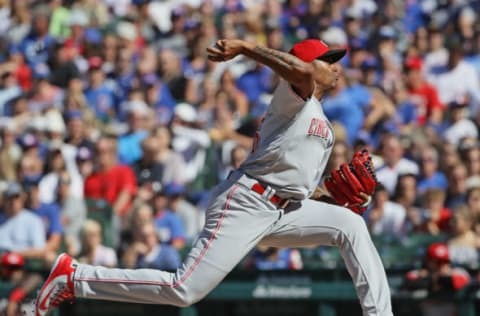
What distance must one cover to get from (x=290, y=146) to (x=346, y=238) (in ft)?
2.05

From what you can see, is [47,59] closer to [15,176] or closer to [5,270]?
[15,176]

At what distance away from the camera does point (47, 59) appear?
528 inches

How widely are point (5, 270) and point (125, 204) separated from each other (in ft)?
5.16

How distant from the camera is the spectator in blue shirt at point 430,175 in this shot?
31.7 feet

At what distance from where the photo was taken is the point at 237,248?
5.78 meters

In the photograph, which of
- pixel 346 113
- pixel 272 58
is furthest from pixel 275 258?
pixel 272 58

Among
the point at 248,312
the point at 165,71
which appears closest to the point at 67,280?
the point at 248,312

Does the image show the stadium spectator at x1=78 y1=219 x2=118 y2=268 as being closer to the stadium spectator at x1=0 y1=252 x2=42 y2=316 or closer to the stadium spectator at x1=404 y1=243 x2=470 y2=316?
the stadium spectator at x1=0 y1=252 x2=42 y2=316

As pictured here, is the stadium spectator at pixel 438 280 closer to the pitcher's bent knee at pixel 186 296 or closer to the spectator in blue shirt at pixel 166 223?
the spectator in blue shirt at pixel 166 223

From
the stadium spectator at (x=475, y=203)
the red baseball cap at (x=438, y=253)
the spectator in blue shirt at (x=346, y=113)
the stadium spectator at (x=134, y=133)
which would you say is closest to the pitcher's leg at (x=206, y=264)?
the red baseball cap at (x=438, y=253)

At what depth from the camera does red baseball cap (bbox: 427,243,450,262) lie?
799 centimetres

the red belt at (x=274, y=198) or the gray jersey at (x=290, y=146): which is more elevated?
the gray jersey at (x=290, y=146)

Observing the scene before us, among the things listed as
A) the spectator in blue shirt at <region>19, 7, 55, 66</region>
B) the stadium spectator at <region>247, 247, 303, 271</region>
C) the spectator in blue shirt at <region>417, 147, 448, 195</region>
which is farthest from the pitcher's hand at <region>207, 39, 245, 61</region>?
the spectator in blue shirt at <region>19, 7, 55, 66</region>

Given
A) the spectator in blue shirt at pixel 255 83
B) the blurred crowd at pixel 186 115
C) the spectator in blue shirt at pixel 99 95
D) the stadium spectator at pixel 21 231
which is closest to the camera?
the blurred crowd at pixel 186 115
